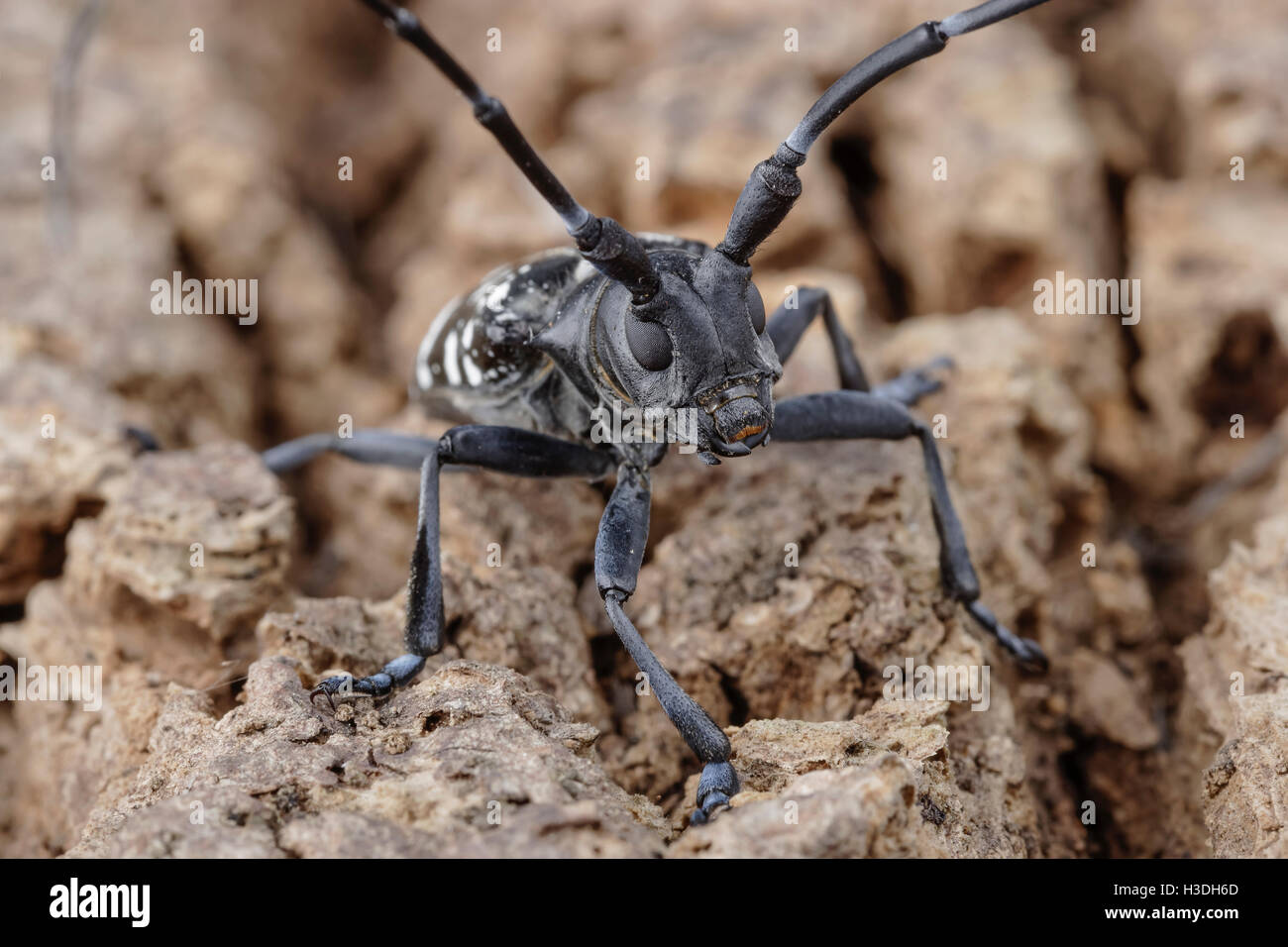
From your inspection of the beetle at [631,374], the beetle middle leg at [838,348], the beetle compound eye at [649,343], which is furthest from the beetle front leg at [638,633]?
the beetle middle leg at [838,348]

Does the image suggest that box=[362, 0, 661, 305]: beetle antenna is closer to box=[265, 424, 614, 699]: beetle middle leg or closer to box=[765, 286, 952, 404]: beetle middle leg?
box=[265, 424, 614, 699]: beetle middle leg

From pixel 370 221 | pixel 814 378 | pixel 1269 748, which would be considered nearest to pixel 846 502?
pixel 814 378

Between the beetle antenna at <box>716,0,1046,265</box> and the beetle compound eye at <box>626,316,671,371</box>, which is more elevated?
the beetle antenna at <box>716,0,1046,265</box>

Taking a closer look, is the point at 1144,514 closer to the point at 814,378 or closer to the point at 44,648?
the point at 814,378

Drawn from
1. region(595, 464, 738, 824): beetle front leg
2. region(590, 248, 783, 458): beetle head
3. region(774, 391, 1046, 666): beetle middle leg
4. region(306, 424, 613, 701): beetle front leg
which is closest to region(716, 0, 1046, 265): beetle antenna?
region(590, 248, 783, 458): beetle head

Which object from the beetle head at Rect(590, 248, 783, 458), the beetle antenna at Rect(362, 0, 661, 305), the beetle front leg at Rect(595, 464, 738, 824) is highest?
the beetle antenna at Rect(362, 0, 661, 305)

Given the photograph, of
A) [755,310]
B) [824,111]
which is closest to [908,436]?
[755,310]

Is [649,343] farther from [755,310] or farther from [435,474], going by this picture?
[435,474]
